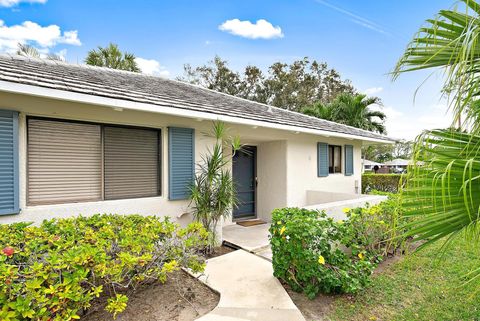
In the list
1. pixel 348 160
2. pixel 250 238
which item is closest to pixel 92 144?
pixel 250 238

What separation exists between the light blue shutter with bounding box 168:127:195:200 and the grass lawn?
382cm

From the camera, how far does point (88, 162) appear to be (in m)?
5.16

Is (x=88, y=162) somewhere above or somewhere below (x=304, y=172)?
above

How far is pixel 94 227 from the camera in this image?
409 cm

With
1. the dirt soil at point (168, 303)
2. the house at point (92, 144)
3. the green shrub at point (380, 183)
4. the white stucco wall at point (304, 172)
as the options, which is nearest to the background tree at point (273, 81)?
the green shrub at point (380, 183)

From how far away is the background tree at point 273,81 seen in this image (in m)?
27.8

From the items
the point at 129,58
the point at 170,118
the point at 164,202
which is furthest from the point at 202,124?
the point at 129,58

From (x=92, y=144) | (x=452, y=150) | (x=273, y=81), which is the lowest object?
(x=452, y=150)

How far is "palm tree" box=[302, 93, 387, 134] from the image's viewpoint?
19.5m

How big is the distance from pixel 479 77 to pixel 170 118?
534cm

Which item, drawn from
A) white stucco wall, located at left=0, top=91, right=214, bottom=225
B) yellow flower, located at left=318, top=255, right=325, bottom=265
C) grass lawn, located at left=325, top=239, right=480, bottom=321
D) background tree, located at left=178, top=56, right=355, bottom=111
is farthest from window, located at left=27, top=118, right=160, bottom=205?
background tree, located at left=178, top=56, right=355, bottom=111

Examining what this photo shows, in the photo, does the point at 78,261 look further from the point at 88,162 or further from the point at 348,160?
the point at 348,160

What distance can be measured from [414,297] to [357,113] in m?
17.5

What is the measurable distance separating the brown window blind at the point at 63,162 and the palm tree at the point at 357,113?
1844 cm
